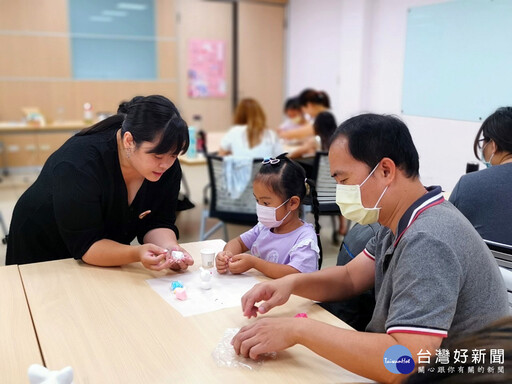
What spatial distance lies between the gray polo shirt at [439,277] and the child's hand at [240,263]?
1.92 ft

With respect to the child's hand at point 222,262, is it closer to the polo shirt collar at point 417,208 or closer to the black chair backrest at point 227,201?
the polo shirt collar at point 417,208

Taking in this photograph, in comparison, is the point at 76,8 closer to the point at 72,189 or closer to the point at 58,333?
the point at 72,189

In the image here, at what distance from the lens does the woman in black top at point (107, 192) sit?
157 centimetres

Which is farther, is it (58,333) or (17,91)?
(17,91)

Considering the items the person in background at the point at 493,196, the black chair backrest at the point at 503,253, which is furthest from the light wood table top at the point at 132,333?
the person in background at the point at 493,196

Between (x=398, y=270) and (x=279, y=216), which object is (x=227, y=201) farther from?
(x=398, y=270)

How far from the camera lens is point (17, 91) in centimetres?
630

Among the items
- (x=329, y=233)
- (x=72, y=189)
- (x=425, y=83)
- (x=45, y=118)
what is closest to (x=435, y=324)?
(x=72, y=189)

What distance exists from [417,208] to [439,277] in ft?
0.60

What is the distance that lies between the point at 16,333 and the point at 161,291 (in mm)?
411

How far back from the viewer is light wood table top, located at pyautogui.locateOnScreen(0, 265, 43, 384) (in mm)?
1068

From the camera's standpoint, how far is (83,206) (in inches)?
62.3

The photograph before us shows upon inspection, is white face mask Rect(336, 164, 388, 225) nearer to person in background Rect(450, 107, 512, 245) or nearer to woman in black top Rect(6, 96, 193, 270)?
woman in black top Rect(6, 96, 193, 270)

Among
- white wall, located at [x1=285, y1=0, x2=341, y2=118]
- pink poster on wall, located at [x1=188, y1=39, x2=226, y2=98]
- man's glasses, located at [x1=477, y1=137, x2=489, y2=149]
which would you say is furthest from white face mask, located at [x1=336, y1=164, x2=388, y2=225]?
pink poster on wall, located at [x1=188, y1=39, x2=226, y2=98]
